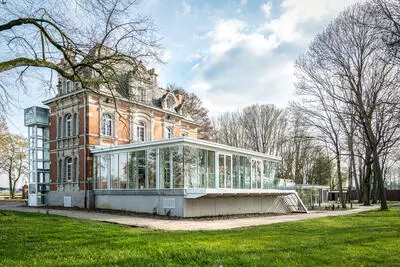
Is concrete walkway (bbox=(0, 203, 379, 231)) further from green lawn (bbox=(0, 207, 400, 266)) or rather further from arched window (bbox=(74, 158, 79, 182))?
arched window (bbox=(74, 158, 79, 182))

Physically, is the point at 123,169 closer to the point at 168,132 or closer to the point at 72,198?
the point at 72,198

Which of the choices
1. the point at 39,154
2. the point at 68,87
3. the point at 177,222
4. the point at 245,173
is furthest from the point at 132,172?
the point at 39,154

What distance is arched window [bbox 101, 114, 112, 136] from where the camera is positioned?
83.5 ft

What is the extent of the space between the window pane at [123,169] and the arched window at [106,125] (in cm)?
449

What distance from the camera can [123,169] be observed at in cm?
2139

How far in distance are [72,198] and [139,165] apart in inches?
281

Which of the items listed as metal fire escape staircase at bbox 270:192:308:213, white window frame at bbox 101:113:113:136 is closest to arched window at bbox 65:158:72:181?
white window frame at bbox 101:113:113:136

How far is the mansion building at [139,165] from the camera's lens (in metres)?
18.3

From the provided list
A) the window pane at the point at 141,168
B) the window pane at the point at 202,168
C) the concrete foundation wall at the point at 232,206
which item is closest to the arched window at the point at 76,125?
the window pane at the point at 141,168

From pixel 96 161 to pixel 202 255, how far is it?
61.2 ft

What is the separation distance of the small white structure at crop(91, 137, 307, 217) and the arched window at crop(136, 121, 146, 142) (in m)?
5.22

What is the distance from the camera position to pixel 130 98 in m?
12.7

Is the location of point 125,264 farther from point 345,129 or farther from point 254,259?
point 345,129

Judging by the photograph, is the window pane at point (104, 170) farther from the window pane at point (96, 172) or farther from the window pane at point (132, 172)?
the window pane at point (132, 172)
